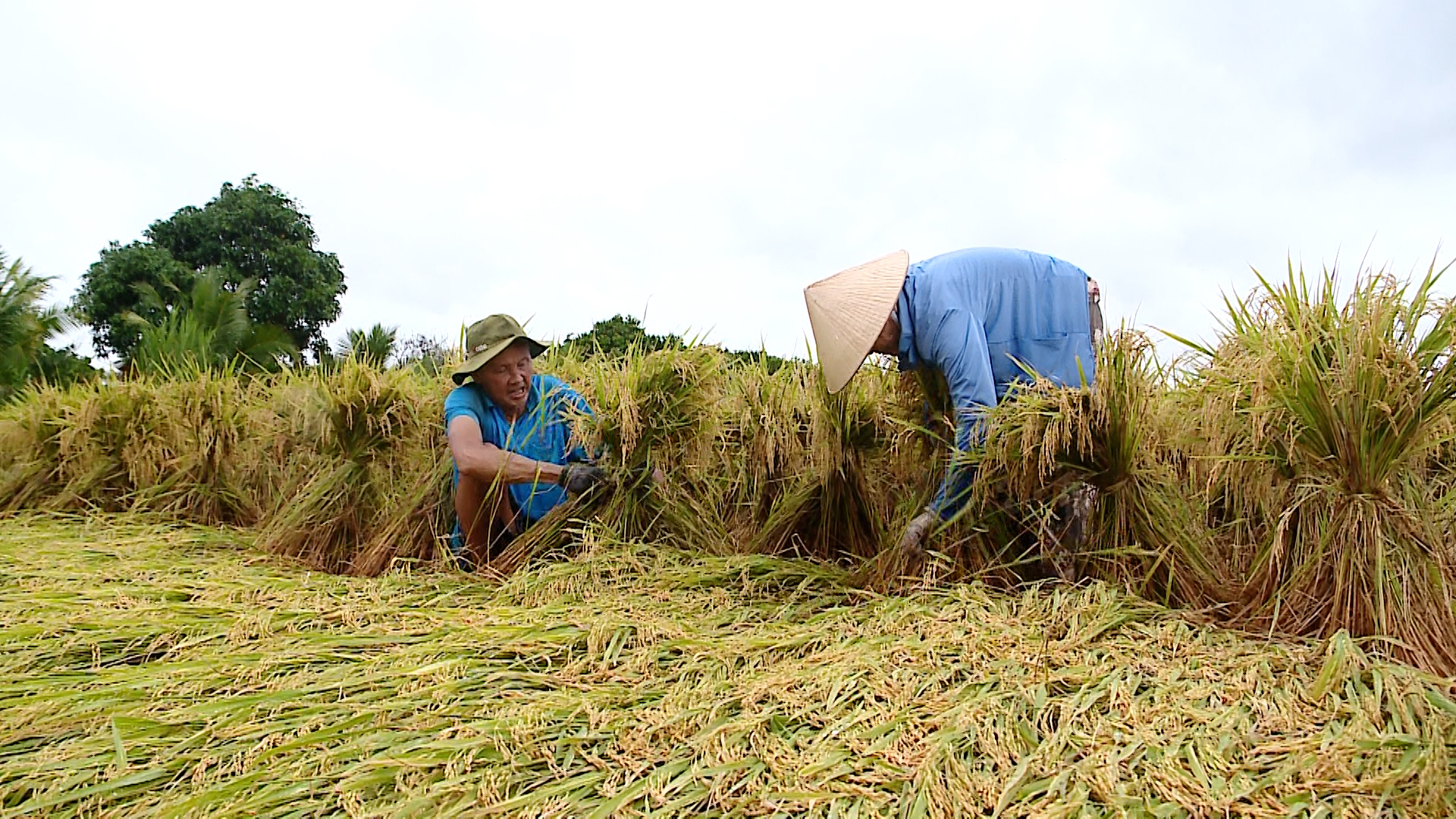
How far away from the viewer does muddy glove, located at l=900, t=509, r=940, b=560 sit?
7.43 feet

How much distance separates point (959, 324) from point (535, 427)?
55.4 inches

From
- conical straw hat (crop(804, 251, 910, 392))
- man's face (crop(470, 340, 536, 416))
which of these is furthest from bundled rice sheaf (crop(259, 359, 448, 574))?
conical straw hat (crop(804, 251, 910, 392))

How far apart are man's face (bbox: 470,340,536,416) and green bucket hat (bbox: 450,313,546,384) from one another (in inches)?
1.3

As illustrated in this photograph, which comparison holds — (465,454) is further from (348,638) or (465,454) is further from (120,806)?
(120,806)

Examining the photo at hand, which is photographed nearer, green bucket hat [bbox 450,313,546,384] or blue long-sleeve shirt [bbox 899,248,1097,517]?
blue long-sleeve shirt [bbox 899,248,1097,517]

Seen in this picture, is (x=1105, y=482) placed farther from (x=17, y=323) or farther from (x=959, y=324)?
(x=17, y=323)

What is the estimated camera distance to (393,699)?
5.51ft

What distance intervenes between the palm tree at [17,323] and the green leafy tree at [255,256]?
5.03 m

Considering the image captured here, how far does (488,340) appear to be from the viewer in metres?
3.12

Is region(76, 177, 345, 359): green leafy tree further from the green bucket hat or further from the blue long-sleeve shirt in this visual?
the blue long-sleeve shirt

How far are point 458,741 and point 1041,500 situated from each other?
137 cm

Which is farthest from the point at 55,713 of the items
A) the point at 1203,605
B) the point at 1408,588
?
the point at 1408,588

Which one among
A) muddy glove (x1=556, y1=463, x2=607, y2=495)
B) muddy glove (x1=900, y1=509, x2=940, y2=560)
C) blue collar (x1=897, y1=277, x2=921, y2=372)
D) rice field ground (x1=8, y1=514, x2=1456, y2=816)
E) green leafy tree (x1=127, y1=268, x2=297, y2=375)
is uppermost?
green leafy tree (x1=127, y1=268, x2=297, y2=375)

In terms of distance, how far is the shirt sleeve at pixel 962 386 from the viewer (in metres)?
2.19
